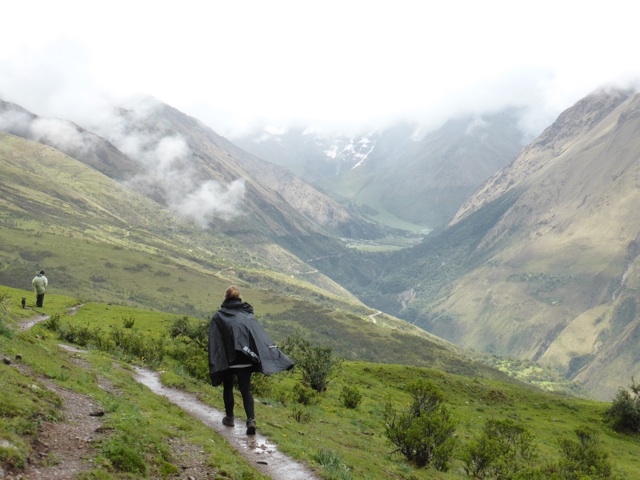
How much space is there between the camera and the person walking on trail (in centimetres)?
1569

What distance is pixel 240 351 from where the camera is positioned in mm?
15594

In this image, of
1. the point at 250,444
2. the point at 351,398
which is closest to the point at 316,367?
the point at 351,398

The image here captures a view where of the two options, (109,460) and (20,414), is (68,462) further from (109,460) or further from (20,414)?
(20,414)

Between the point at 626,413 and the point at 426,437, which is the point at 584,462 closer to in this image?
the point at 426,437

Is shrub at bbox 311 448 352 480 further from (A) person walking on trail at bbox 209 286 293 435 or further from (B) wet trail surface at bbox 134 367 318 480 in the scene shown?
(A) person walking on trail at bbox 209 286 293 435

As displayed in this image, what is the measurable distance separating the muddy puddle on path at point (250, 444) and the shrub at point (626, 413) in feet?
168

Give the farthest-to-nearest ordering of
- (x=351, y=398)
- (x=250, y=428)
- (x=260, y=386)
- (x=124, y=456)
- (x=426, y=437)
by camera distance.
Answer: (x=351, y=398) → (x=260, y=386) → (x=426, y=437) → (x=250, y=428) → (x=124, y=456)

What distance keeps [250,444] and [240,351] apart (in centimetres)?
317

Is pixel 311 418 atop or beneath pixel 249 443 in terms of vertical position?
beneath

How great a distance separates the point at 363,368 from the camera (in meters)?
63.5

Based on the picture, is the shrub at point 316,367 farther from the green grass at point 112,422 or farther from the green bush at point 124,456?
the green bush at point 124,456

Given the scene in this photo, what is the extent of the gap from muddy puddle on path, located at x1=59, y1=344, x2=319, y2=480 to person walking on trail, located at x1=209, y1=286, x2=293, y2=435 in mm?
691

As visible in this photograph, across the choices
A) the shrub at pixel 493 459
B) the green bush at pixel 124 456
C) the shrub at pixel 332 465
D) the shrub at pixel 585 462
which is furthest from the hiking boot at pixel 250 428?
the shrub at pixel 585 462

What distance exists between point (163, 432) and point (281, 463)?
377 cm
